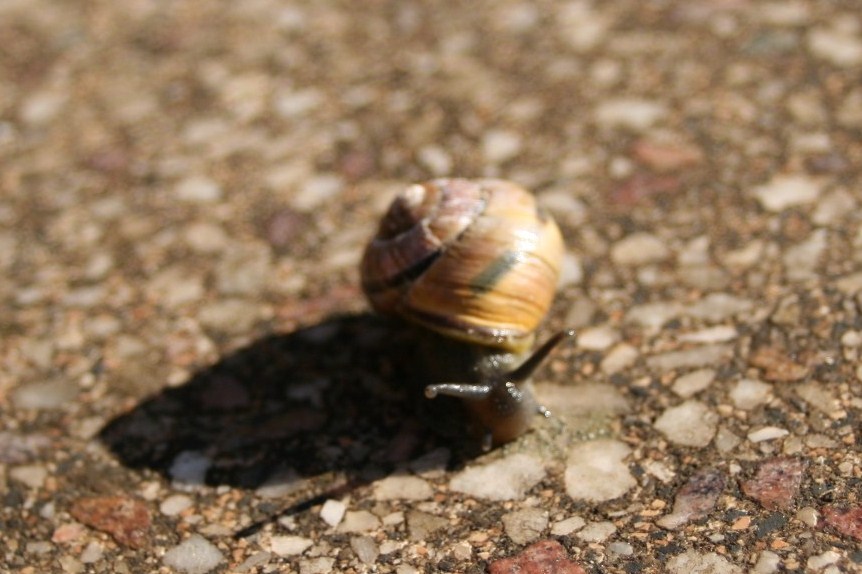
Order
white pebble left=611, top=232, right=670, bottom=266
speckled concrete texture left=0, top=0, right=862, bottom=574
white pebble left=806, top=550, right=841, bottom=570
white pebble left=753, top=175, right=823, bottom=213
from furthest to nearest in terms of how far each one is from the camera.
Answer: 1. white pebble left=753, top=175, right=823, bottom=213
2. white pebble left=611, top=232, right=670, bottom=266
3. speckled concrete texture left=0, top=0, right=862, bottom=574
4. white pebble left=806, top=550, right=841, bottom=570

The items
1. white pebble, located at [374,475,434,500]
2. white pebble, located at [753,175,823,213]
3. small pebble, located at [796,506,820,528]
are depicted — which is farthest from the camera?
white pebble, located at [753,175,823,213]

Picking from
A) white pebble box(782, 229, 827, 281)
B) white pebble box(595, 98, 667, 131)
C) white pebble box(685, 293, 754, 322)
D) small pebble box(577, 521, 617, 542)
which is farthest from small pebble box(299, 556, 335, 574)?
white pebble box(595, 98, 667, 131)

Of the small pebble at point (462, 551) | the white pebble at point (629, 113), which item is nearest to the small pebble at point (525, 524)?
Result: the small pebble at point (462, 551)

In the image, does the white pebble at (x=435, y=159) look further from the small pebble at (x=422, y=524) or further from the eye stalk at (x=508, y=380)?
the small pebble at (x=422, y=524)

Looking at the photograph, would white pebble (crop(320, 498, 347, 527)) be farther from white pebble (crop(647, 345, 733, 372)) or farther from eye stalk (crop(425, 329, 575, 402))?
white pebble (crop(647, 345, 733, 372))

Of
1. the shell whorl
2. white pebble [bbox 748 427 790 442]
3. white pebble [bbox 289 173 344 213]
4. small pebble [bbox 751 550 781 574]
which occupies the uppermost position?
the shell whorl

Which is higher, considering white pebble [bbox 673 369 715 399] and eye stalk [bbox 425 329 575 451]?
eye stalk [bbox 425 329 575 451]

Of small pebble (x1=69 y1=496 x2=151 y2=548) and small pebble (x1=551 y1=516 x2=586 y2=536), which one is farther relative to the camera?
small pebble (x1=69 y1=496 x2=151 y2=548)
